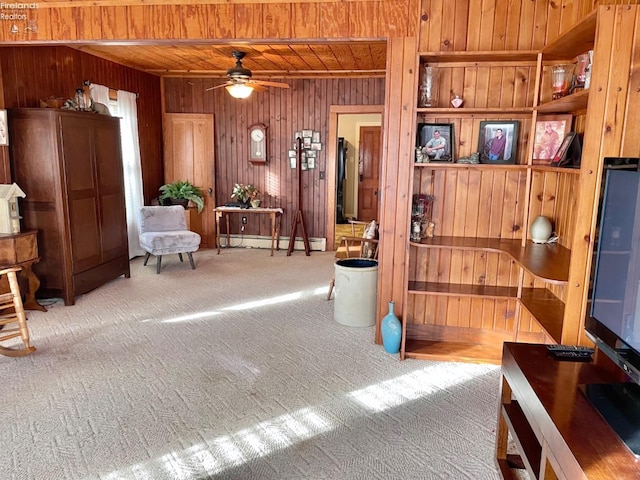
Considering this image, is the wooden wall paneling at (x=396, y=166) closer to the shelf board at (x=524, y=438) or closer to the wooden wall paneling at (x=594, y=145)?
the wooden wall paneling at (x=594, y=145)

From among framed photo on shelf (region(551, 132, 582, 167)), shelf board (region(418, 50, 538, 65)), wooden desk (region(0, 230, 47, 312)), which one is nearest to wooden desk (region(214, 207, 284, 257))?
wooden desk (region(0, 230, 47, 312))

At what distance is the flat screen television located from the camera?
146 cm

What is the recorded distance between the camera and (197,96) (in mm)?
6832

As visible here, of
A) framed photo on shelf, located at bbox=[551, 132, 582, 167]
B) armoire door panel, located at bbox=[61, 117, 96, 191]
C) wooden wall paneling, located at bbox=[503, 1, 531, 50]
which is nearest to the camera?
framed photo on shelf, located at bbox=[551, 132, 582, 167]

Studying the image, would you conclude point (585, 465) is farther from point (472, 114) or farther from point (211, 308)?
point (211, 308)

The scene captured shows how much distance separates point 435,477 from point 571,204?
5.63ft

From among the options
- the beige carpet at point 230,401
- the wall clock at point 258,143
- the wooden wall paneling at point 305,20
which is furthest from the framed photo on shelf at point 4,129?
the wall clock at point 258,143

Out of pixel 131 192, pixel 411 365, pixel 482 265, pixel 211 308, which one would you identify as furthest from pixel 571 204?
pixel 131 192

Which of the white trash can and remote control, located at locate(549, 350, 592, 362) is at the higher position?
remote control, located at locate(549, 350, 592, 362)

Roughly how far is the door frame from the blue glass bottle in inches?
143

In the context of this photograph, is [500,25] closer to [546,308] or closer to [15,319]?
[546,308]

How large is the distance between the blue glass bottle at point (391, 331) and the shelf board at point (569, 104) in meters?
1.53

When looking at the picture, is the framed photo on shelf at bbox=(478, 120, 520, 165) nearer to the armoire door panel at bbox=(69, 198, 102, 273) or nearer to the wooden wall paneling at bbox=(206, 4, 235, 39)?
the wooden wall paneling at bbox=(206, 4, 235, 39)

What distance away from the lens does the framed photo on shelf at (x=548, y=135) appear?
287cm
